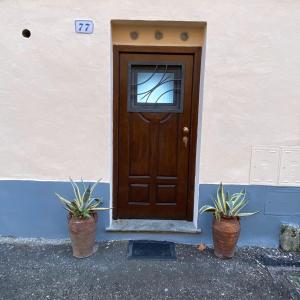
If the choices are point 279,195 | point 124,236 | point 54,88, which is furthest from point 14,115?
point 279,195

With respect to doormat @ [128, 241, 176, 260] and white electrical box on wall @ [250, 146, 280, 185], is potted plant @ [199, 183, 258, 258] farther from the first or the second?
doormat @ [128, 241, 176, 260]

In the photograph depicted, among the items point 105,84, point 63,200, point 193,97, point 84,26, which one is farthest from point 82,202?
point 84,26

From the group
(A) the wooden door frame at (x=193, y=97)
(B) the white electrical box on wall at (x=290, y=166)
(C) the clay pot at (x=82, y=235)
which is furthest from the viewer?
(A) the wooden door frame at (x=193, y=97)

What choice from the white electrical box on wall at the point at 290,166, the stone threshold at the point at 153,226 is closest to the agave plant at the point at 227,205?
the stone threshold at the point at 153,226

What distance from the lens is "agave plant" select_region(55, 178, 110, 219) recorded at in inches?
120

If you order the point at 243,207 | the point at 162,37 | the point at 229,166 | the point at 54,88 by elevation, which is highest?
the point at 162,37

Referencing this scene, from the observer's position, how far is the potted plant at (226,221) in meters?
3.04

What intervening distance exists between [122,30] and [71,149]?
141 cm

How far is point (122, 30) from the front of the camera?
331 centimetres

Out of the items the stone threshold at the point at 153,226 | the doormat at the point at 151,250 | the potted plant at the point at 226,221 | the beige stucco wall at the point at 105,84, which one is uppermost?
the beige stucco wall at the point at 105,84

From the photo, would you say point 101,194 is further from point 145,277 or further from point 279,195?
point 279,195

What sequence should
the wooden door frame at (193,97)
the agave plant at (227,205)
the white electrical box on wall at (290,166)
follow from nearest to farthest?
the agave plant at (227,205)
the white electrical box on wall at (290,166)
the wooden door frame at (193,97)

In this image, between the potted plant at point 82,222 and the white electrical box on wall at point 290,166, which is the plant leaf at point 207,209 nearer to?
the white electrical box on wall at point 290,166

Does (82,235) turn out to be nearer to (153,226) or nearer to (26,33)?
(153,226)
